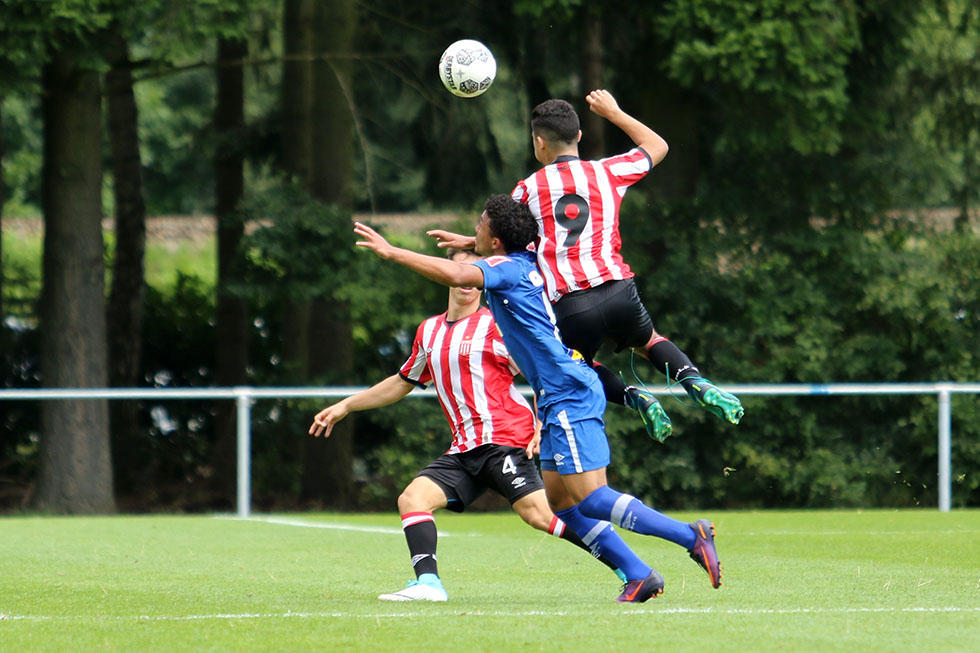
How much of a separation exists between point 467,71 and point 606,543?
3250mm

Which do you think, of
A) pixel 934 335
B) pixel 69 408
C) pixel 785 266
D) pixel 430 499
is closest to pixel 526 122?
pixel 785 266

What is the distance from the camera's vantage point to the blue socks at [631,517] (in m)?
6.69

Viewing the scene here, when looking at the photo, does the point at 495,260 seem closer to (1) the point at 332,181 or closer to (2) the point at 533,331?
(2) the point at 533,331

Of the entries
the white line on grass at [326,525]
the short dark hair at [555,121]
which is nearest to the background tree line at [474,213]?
the white line on grass at [326,525]

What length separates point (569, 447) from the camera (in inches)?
262

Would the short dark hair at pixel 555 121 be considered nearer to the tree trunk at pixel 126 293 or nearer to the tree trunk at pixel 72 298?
the tree trunk at pixel 72 298

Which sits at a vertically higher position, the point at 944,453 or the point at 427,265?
the point at 427,265

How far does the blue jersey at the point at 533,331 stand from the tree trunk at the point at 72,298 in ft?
32.7

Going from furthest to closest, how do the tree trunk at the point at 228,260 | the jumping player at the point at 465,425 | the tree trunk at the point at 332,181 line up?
the tree trunk at the point at 228,260
the tree trunk at the point at 332,181
the jumping player at the point at 465,425

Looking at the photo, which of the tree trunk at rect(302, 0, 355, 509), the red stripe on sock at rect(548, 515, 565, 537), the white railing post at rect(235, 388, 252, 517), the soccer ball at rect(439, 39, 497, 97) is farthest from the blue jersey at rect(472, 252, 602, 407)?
the tree trunk at rect(302, 0, 355, 509)

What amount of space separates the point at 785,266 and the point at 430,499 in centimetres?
1150

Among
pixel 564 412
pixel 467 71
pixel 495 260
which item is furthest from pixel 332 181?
pixel 564 412

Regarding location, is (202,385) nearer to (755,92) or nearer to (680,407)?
(680,407)

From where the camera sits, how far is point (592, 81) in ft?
61.6
